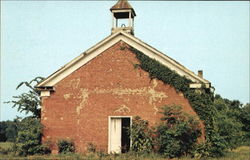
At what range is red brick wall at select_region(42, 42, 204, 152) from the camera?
19.8 m

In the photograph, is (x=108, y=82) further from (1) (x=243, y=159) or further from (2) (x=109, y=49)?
(1) (x=243, y=159)

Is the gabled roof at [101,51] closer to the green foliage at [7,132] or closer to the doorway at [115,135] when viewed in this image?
the doorway at [115,135]

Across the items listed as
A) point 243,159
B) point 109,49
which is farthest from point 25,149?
point 243,159

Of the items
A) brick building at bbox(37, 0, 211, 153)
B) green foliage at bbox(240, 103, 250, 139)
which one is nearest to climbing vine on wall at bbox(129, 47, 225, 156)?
brick building at bbox(37, 0, 211, 153)

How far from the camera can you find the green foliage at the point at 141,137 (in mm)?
18986

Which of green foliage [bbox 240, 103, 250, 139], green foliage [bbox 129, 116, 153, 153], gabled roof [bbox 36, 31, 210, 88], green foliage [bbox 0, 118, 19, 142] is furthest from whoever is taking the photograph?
green foliage [bbox 240, 103, 250, 139]

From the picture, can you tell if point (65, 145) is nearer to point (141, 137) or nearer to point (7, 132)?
point (141, 137)

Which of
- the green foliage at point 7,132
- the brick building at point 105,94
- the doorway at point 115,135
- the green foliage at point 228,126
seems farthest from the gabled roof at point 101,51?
the green foliage at point 7,132

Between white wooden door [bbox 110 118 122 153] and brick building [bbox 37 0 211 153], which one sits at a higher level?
brick building [bbox 37 0 211 153]

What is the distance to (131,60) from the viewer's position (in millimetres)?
20547

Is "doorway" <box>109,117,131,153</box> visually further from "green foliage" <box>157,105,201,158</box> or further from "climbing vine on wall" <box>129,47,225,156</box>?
"climbing vine on wall" <box>129,47,225,156</box>

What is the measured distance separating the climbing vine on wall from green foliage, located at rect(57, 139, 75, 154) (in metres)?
6.43

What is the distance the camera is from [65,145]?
66.4ft

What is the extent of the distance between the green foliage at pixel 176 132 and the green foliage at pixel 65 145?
538 cm
